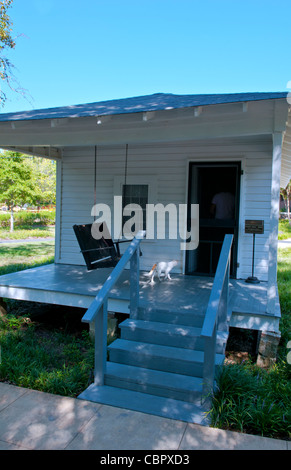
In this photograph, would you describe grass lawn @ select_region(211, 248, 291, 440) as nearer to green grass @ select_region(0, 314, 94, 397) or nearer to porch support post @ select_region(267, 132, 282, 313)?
porch support post @ select_region(267, 132, 282, 313)

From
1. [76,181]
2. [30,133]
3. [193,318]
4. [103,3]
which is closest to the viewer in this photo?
[193,318]

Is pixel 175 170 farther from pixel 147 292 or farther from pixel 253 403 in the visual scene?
pixel 253 403

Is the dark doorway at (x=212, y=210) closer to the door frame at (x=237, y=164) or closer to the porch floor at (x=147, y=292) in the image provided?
the door frame at (x=237, y=164)

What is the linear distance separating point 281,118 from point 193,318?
239 cm

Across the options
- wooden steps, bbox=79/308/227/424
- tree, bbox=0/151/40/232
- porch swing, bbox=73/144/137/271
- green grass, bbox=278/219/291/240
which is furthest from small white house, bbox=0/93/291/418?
green grass, bbox=278/219/291/240

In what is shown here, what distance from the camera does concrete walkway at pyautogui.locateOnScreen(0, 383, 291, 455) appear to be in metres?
2.38

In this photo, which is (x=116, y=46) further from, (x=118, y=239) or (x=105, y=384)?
(x=105, y=384)

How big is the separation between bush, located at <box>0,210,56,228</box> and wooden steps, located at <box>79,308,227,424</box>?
21304 millimetres

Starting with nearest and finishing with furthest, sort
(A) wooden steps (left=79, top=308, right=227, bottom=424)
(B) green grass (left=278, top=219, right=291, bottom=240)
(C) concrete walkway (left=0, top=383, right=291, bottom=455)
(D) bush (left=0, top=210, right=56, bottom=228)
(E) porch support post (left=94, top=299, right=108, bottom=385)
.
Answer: (C) concrete walkway (left=0, top=383, right=291, bottom=455) < (A) wooden steps (left=79, top=308, right=227, bottom=424) < (E) porch support post (left=94, top=299, right=108, bottom=385) < (B) green grass (left=278, top=219, right=291, bottom=240) < (D) bush (left=0, top=210, right=56, bottom=228)

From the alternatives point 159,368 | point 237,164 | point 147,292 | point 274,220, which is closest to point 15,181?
point 237,164

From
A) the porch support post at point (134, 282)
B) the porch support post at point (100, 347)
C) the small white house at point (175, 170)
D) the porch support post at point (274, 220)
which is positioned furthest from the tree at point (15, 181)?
the porch support post at point (100, 347)

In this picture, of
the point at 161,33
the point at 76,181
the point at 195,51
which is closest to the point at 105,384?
the point at 76,181

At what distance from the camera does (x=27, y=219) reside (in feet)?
84.6
